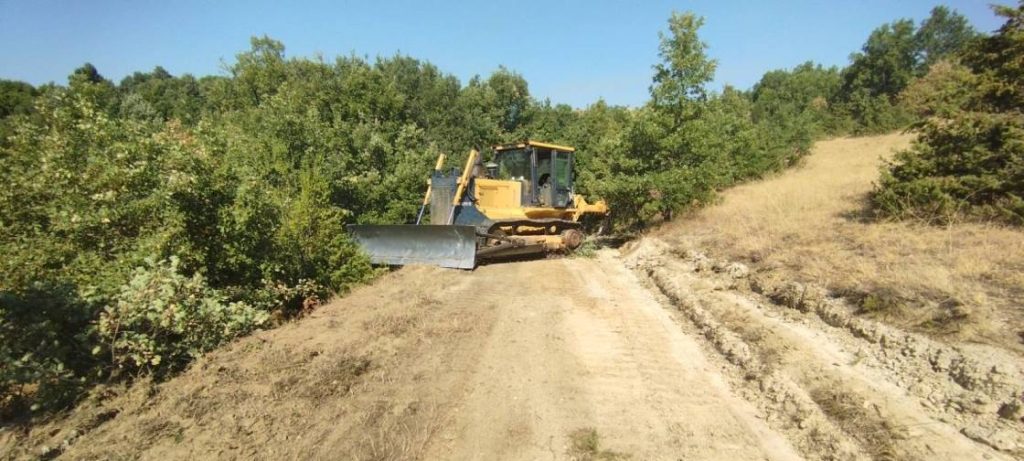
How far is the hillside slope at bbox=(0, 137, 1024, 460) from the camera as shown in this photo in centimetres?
353

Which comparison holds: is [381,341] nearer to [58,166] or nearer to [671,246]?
[58,166]

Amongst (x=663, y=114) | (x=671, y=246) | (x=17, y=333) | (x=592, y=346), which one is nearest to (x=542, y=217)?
(x=671, y=246)

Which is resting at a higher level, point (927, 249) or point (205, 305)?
point (927, 249)

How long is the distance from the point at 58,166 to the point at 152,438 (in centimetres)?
450

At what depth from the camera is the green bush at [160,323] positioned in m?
4.47

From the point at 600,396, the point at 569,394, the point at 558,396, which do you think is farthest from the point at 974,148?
the point at 558,396

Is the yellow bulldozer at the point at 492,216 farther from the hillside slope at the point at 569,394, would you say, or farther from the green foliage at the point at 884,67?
the green foliage at the point at 884,67

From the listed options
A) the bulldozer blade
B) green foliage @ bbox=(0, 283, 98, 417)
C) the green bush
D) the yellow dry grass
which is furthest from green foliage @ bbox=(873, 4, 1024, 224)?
green foliage @ bbox=(0, 283, 98, 417)

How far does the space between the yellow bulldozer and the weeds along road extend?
3.83 m

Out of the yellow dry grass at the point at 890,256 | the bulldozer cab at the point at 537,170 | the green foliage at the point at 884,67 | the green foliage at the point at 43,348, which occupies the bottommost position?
the green foliage at the point at 43,348

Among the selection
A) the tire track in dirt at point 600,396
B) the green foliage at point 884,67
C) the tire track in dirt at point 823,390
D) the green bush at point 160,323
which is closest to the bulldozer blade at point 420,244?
the tire track in dirt at point 600,396

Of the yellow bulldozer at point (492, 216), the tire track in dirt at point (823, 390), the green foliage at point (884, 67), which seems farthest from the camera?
the green foliage at point (884, 67)

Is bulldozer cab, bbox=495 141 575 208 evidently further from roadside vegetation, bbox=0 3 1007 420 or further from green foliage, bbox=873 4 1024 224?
green foliage, bbox=873 4 1024 224

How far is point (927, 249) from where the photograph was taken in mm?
7113
